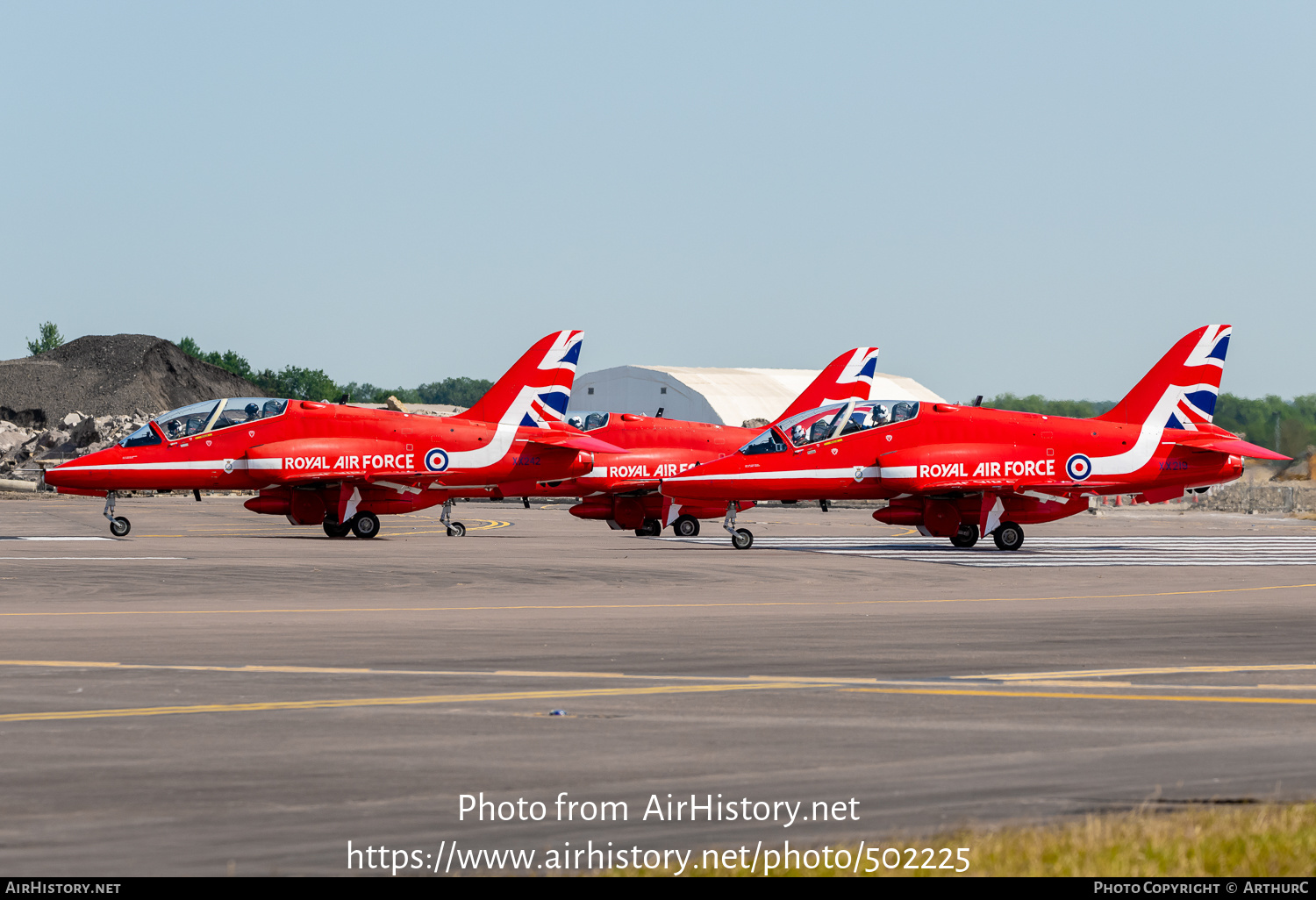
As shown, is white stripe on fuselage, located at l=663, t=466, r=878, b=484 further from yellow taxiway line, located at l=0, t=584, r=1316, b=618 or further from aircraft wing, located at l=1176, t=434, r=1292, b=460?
yellow taxiway line, located at l=0, t=584, r=1316, b=618

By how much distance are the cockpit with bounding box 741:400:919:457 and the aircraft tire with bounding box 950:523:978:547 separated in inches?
108

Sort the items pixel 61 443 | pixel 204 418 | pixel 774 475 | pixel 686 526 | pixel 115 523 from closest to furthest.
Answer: pixel 774 475 < pixel 115 523 < pixel 204 418 < pixel 686 526 < pixel 61 443

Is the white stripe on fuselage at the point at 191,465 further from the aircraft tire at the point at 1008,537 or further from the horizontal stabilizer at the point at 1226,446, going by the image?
the horizontal stabilizer at the point at 1226,446

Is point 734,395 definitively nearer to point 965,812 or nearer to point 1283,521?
point 1283,521

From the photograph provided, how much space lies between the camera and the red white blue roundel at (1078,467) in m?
31.5

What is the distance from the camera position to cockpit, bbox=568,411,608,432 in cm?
3741

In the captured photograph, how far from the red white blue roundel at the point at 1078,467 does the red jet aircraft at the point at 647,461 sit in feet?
19.8

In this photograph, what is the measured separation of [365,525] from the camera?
33625 mm

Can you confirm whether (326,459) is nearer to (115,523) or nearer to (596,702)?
(115,523)

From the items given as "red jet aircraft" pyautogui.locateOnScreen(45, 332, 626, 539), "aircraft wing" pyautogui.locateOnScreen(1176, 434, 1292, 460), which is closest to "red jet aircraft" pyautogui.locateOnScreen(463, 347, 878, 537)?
"red jet aircraft" pyautogui.locateOnScreen(45, 332, 626, 539)

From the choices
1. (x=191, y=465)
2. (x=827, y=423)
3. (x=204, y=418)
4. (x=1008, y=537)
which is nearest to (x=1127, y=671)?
(x=827, y=423)

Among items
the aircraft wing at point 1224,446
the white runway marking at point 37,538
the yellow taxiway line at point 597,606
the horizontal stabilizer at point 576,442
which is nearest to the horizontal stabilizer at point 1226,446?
the aircraft wing at point 1224,446

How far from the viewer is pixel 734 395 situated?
306 ft

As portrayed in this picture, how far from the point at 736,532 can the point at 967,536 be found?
5394 mm
